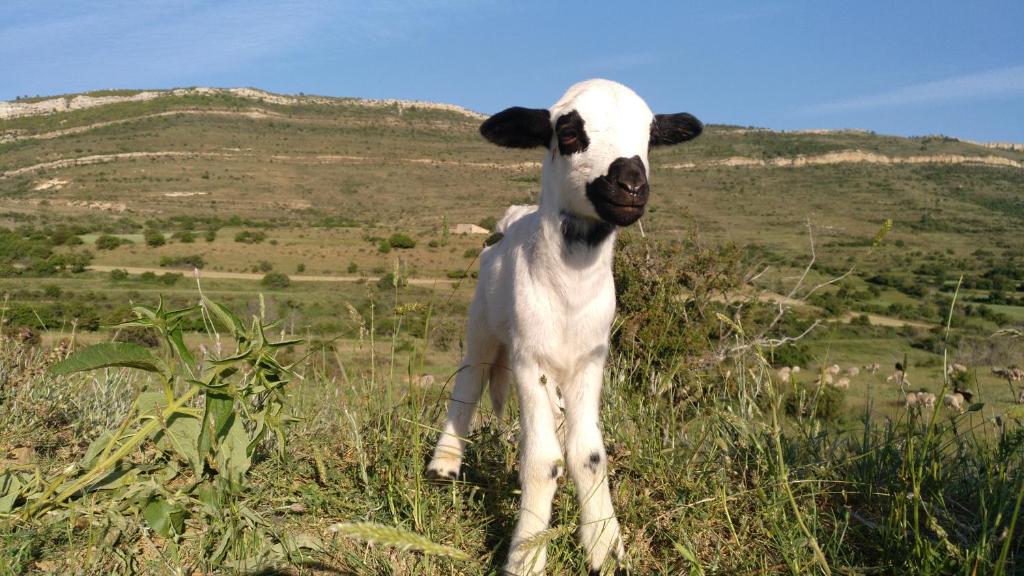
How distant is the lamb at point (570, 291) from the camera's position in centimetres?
389

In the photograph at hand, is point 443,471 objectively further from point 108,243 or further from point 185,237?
point 185,237

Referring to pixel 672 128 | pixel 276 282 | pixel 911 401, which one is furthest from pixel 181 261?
pixel 911 401

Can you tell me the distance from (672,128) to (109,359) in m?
3.38

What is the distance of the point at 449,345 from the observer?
685 centimetres

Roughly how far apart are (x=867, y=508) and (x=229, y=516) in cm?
341

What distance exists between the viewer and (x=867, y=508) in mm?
4098

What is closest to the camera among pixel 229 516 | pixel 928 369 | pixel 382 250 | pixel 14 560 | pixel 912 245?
pixel 14 560

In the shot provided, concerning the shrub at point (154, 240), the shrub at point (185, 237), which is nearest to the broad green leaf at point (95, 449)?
the shrub at point (154, 240)

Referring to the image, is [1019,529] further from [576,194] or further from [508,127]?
[508,127]

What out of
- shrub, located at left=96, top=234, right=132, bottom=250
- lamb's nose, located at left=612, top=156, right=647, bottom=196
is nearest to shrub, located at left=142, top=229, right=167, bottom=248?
shrub, located at left=96, top=234, right=132, bottom=250

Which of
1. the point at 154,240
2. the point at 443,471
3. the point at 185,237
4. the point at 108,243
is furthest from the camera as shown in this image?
the point at 185,237

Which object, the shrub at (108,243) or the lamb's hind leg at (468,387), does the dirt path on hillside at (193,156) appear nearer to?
the shrub at (108,243)

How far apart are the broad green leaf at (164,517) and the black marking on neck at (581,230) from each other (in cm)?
248

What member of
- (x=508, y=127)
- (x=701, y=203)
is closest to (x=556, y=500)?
(x=508, y=127)
